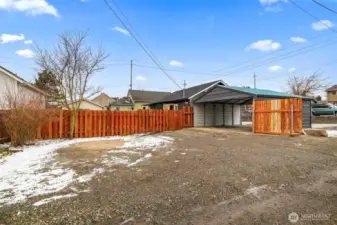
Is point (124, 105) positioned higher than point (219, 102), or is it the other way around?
point (124, 105)

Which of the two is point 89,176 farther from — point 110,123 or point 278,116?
point 278,116

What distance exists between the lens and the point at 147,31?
12.5m

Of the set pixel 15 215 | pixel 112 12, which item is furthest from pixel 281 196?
pixel 112 12

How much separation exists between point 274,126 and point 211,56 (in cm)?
1033

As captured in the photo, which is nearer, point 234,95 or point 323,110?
point 234,95

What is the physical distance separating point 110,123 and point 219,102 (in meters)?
10.1

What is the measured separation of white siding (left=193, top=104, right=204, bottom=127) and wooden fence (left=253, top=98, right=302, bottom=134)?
223 inches

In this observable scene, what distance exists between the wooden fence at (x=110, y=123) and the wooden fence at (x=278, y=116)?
221 inches

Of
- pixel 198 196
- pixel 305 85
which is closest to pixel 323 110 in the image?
pixel 305 85

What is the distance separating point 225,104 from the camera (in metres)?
18.3

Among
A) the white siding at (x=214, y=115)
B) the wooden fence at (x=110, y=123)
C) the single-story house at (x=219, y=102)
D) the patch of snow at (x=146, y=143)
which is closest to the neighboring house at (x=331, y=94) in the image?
the white siding at (x=214, y=115)

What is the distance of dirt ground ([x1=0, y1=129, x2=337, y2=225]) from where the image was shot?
2223 millimetres

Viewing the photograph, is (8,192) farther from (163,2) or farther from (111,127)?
(163,2)

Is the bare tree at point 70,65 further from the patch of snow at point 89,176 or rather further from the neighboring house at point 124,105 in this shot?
the neighboring house at point 124,105
